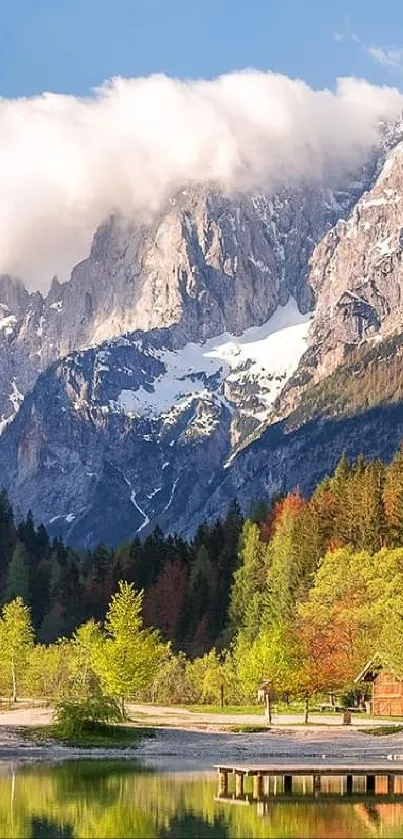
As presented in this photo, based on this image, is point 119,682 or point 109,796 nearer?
point 109,796

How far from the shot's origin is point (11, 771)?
262ft

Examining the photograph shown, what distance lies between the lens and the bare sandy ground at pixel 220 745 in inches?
3501

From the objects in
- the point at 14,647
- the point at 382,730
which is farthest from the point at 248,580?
the point at 382,730

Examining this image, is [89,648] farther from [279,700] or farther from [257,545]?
[257,545]

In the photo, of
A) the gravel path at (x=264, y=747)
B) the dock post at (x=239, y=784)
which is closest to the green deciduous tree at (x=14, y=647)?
the gravel path at (x=264, y=747)

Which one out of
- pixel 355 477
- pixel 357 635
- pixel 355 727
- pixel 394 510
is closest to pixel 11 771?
pixel 355 727

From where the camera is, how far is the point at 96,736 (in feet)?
324

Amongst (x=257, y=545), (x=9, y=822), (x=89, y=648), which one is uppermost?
(x=257, y=545)

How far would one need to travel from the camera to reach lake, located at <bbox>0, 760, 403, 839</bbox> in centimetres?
5744

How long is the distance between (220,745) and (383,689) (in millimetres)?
34859

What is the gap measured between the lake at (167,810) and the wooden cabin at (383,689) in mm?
48525

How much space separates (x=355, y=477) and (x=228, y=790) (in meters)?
121

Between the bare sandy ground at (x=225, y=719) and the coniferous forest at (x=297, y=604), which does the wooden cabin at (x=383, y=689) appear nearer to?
the coniferous forest at (x=297, y=604)

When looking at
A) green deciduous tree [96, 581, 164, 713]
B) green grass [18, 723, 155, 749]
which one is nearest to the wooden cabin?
green deciduous tree [96, 581, 164, 713]
